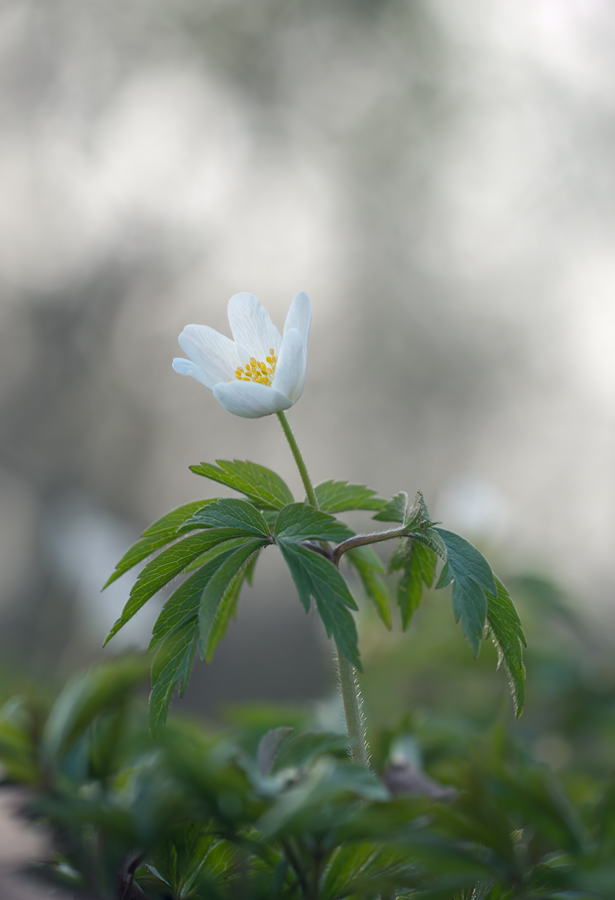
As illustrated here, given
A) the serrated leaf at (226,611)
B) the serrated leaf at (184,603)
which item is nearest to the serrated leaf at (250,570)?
the serrated leaf at (226,611)

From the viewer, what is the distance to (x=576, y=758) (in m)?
1.46

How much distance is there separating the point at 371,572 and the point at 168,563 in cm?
26

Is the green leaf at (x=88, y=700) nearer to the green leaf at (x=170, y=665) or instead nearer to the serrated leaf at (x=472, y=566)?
the green leaf at (x=170, y=665)

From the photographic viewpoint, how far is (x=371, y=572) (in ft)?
2.66

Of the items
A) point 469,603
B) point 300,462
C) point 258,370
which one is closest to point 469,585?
point 469,603

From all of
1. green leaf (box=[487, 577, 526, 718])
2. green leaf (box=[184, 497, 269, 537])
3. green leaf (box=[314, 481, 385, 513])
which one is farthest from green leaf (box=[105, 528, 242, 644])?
green leaf (box=[487, 577, 526, 718])

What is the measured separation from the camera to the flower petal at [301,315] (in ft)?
2.58

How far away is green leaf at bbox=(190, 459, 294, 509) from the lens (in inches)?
28.3

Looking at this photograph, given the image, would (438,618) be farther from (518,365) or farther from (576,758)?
(518,365)

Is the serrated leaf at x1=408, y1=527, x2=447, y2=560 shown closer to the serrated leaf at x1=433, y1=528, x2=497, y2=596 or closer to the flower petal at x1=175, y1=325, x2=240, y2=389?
the serrated leaf at x1=433, y1=528, x2=497, y2=596

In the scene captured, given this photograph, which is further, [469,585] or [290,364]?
[290,364]

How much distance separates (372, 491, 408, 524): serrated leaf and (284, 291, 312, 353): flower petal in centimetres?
21

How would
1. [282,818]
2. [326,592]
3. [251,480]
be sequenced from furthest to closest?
[251,480]
[326,592]
[282,818]

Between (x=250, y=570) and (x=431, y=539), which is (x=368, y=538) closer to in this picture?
(x=431, y=539)
